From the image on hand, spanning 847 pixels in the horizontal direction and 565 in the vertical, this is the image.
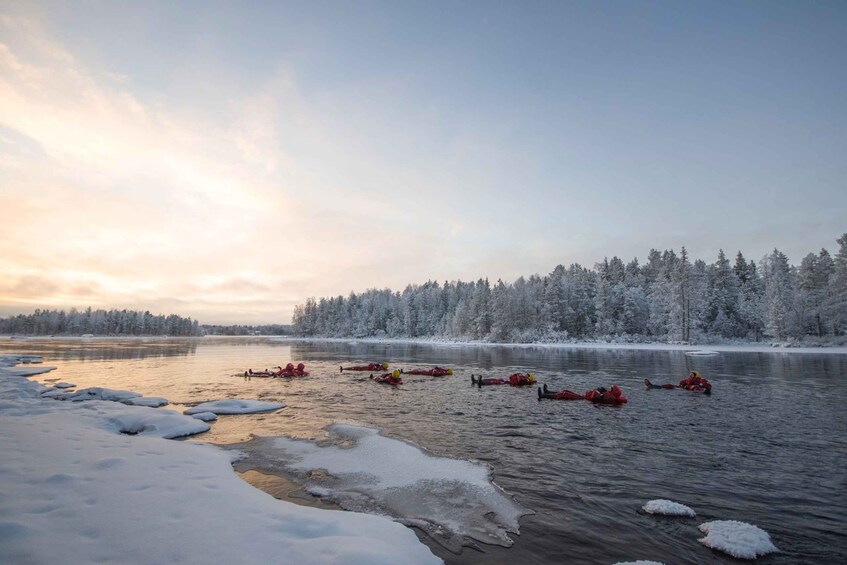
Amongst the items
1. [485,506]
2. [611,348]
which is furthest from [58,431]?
[611,348]

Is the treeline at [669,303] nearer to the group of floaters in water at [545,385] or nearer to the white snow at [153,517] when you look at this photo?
the group of floaters in water at [545,385]

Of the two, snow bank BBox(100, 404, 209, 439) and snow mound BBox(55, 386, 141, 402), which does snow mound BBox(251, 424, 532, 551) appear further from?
snow mound BBox(55, 386, 141, 402)

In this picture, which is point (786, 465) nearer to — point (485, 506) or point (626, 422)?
point (626, 422)

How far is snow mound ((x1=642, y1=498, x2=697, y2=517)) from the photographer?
29.9 ft

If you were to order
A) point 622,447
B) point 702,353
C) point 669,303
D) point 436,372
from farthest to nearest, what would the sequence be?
point 669,303 → point 702,353 → point 436,372 → point 622,447

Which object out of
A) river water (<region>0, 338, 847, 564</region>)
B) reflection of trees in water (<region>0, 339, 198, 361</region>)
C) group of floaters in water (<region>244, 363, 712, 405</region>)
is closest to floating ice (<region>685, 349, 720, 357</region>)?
river water (<region>0, 338, 847, 564</region>)

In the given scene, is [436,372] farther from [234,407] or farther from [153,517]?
[153,517]

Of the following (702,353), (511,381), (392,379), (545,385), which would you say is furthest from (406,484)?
(702,353)

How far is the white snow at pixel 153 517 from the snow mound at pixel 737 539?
5.49 m

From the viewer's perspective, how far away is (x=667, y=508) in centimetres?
927

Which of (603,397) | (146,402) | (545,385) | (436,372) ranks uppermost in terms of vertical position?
(545,385)

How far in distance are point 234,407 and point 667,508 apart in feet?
62.4

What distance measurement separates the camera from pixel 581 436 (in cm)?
1622

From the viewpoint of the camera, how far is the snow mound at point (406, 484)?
858 cm
